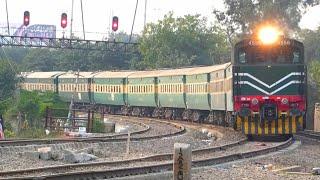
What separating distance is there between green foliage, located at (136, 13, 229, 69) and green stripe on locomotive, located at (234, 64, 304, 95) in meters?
46.2

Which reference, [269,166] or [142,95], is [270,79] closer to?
[269,166]

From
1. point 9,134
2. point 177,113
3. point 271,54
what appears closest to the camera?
point 271,54

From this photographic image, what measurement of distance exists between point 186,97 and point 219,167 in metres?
18.3

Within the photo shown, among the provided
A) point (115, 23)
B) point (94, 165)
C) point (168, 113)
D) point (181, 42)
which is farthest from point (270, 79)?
point (181, 42)

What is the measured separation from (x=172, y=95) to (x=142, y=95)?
476 centimetres

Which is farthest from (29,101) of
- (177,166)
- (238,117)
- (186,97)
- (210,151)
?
(177,166)

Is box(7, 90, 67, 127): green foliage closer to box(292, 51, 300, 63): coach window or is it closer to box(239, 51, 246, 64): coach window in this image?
box(239, 51, 246, 64): coach window

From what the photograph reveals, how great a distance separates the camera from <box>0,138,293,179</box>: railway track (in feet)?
32.6

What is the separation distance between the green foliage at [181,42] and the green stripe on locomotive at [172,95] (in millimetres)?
29550

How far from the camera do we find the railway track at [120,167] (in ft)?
32.6

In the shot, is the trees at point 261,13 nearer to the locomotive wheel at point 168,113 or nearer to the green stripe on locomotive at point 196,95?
the locomotive wheel at point 168,113

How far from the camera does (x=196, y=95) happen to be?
28516mm

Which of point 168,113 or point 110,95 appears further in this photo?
point 110,95

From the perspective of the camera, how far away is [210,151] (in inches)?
614
